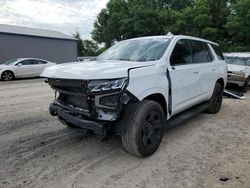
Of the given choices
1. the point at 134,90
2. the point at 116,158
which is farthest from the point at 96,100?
the point at 116,158

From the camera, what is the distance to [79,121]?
361cm

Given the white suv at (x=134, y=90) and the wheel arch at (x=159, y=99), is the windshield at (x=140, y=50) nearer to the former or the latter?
the white suv at (x=134, y=90)

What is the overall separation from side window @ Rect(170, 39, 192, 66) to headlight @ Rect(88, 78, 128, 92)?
4.48 feet

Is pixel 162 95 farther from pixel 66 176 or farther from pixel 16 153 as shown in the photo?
pixel 16 153

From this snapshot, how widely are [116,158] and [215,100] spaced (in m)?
3.55

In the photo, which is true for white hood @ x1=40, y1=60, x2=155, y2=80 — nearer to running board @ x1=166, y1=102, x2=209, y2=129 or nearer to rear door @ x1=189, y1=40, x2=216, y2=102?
running board @ x1=166, y1=102, x2=209, y2=129

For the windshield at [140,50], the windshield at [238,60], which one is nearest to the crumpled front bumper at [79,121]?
the windshield at [140,50]

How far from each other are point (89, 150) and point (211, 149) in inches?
79.6

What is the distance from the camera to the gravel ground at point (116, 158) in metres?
3.23

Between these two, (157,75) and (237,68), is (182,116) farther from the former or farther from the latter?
(237,68)

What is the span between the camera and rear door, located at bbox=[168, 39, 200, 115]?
4324 mm

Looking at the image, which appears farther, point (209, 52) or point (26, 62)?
point (26, 62)

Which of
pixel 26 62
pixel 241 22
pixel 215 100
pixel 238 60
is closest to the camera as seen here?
pixel 215 100

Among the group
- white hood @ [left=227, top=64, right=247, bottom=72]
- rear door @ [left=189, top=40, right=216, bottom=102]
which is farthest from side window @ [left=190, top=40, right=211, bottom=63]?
white hood @ [left=227, top=64, right=247, bottom=72]
